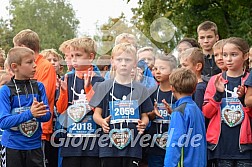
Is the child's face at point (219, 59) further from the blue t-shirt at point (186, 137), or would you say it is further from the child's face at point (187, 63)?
the blue t-shirt at point (186, 137)

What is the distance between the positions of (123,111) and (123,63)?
0.52 meters

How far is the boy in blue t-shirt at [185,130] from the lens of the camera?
4.77 metres

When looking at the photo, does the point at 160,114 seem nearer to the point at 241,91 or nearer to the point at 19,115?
the point at 241,91

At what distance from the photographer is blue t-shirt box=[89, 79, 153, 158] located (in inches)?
205

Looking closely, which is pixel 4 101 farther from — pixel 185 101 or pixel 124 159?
pixel 185 101

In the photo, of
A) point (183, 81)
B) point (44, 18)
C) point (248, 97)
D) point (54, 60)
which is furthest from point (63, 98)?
point (44, 18)

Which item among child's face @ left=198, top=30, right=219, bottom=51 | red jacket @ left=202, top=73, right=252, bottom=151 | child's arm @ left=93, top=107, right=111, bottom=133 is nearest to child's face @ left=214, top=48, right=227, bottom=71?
red jacket @ left=202, top=73, right=252, bottom=151

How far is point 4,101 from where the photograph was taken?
532cm

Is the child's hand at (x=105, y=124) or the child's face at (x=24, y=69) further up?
the child's face at (x=24, y=69)

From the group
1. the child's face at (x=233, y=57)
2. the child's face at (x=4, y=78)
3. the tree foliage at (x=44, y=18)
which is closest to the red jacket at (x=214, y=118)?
the child's face at (x=233, y=57)

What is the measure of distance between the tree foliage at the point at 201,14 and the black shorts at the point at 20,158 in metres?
9.87

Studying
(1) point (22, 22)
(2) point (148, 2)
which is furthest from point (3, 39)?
(2) point (148, 2)

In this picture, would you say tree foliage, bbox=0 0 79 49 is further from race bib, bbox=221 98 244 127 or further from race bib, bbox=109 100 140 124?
race bib, bbox=221 98 244 127

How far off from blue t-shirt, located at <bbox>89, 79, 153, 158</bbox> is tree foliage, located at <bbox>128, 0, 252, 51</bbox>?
31.6ft
